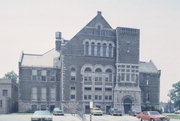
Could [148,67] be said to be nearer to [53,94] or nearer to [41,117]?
[53,94]

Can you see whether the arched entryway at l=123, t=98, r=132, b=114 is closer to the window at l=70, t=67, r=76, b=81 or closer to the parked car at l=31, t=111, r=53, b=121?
the window at l=70, t=67, r=76, b=81

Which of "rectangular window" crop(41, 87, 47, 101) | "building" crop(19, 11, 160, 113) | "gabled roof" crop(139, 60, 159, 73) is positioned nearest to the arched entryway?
"building" crop(19, 11, 160, 113)

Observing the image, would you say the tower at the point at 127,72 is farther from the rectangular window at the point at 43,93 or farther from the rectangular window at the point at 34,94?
the rectangular window at the point at 34,94

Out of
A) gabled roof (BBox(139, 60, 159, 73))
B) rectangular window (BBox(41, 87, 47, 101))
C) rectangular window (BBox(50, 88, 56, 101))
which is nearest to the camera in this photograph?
rectangular window (BBox(41, 87, 47, 101))

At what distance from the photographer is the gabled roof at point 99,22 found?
53294 millimetres

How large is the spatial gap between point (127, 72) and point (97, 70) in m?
6.91

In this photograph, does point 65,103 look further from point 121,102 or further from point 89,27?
point 89,27

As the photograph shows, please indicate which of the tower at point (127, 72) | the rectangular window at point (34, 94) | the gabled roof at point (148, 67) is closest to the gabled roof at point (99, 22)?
the tower at point (127, 72)

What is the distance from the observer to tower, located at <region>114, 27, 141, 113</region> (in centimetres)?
5281

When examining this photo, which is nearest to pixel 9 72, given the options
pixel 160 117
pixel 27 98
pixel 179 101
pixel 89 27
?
pixel 27 98

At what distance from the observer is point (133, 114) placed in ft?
153

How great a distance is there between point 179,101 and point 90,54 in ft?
165

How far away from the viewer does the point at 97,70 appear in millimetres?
53406

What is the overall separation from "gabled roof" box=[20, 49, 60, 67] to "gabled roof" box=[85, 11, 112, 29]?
A: 40.8 feet
